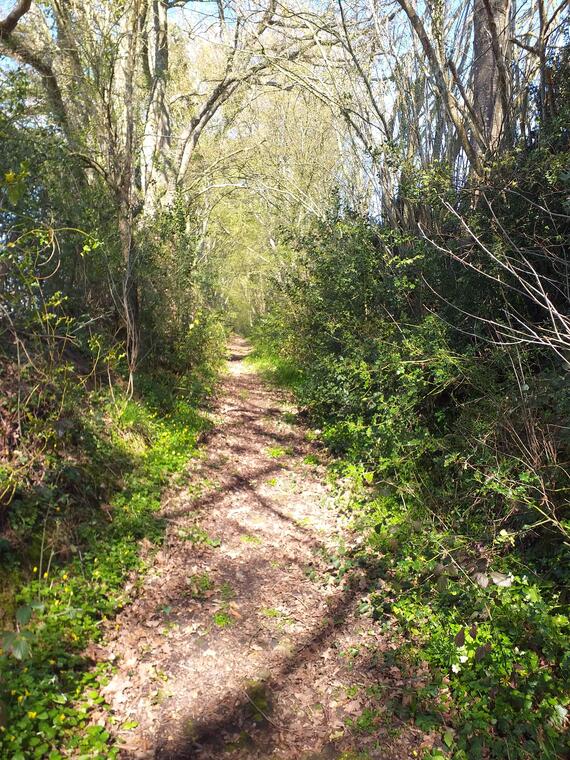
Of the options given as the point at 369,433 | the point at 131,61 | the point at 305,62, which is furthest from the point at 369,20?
the point at 369,433

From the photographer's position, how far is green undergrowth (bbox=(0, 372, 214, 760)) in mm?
2770

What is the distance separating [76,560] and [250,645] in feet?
5.31

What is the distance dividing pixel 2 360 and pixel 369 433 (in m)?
3.92

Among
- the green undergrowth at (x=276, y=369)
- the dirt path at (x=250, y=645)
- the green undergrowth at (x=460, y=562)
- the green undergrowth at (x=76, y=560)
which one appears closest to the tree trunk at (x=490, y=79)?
the green undergrowth at (x=460, y=562)

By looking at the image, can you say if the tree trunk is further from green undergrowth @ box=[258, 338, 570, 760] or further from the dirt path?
the dirt path

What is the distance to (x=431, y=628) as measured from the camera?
11.7ft

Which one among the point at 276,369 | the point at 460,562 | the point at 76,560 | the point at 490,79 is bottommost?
the point at 460,562

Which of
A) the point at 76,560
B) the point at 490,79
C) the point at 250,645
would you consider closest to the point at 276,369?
the point at 490,79

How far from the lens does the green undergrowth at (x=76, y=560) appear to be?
2.77 metres

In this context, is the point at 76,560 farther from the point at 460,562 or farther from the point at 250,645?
the point at 460,562

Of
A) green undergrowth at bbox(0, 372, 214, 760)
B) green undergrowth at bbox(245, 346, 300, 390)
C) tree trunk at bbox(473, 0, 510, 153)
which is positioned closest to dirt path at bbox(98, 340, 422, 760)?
green undergrowth at bbox(0, 372, 214, 760)

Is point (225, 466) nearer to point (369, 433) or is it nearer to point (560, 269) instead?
point (369, 433)

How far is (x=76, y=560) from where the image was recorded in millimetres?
3992

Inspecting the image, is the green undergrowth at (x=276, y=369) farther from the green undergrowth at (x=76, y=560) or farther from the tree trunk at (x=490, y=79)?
the tree trunk at (x=490, y=79)
